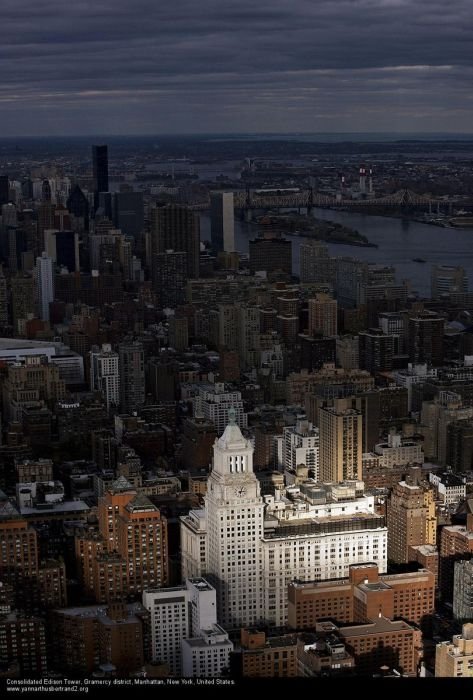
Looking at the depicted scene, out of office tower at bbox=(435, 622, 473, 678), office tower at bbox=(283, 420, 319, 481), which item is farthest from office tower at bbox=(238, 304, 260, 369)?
office tower at bbox=(435, 622, 473, 678)

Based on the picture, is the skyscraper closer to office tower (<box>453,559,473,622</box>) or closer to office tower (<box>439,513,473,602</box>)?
office tower (<box>439,513,473,602</box>)

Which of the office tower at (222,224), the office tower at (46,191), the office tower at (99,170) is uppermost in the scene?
the office tower at (99,170)

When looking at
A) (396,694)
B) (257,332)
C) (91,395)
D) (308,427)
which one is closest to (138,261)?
(257,332)

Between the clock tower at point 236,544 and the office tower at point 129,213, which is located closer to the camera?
the clock tower at point 236,544

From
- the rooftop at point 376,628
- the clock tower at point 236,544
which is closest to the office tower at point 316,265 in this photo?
the clock tower at point 236,544

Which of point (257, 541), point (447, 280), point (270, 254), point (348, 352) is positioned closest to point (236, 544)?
point (257, 541)

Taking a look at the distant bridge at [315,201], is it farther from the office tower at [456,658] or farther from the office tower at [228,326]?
the office tower at [456,658]
